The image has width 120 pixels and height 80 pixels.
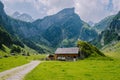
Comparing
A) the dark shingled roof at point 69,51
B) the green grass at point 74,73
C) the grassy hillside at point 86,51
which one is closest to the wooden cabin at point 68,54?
the dark shingled roof at point 69,51

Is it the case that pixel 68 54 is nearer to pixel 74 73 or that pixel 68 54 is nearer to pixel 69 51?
pixel 69 51

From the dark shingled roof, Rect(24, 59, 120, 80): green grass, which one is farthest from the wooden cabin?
Rect(24, 59, 120, 80): green grass

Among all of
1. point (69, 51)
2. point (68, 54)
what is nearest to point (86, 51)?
point (69, 51)

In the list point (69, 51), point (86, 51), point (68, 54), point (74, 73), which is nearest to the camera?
point (74, 73)

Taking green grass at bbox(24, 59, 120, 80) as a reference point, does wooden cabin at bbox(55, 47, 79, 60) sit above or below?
above

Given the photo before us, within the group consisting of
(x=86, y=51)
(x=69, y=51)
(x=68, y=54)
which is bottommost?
(x=68, y=54)

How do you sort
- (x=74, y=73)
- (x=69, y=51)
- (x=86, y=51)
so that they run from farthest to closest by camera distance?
(x=69, y=51), (x=86, y=51), (x=74, y=73)

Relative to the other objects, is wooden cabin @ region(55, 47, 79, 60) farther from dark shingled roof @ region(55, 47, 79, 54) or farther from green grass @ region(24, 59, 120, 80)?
green grass @ region(24, 59, 120, 80)

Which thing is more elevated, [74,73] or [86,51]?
[86,51]

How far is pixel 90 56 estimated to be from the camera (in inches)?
5679

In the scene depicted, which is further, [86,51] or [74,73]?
[86,51]

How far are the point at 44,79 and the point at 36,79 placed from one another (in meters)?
1.37

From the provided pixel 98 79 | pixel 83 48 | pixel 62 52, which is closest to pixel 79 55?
pixel 83 48

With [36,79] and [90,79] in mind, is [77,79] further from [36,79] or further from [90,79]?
[36,79]
